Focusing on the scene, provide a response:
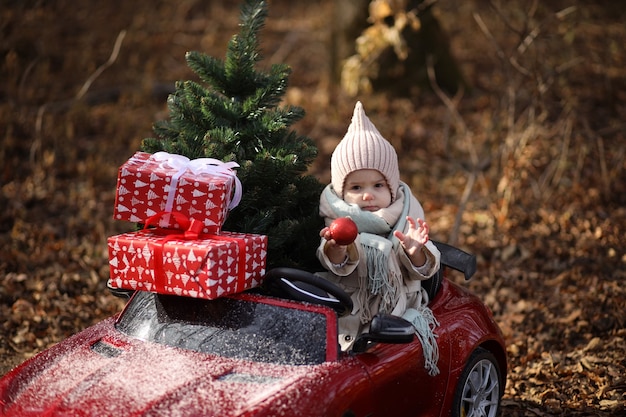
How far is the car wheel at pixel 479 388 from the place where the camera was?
15.6ft

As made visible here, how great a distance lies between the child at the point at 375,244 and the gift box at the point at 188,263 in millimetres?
508

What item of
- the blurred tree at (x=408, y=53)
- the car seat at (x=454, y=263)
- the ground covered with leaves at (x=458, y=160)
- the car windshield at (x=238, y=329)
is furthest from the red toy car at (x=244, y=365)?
the blurred tree at (x=408, y=53)

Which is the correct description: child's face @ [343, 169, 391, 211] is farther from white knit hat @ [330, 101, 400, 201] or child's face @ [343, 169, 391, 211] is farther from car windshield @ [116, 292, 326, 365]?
car windshield @ [116, 292, 326, 365]

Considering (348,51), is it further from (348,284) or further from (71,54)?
(348,284)

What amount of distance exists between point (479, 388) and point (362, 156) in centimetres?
166

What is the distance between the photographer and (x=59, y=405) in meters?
3.65

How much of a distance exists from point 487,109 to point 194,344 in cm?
837

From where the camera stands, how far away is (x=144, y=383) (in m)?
3.74

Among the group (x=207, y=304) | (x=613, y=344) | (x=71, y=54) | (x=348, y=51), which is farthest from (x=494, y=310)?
(x=71, y=54)

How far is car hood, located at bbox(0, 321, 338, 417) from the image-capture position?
3.56 meters

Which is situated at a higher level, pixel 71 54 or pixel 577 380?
pixel 71 54

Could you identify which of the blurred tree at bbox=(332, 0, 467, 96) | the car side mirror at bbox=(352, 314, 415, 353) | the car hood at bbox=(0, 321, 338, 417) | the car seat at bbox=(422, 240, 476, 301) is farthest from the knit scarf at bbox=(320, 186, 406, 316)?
the blurred tree at bbox=(332, 0, 467, 96)

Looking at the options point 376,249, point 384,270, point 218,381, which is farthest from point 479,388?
point 218,381

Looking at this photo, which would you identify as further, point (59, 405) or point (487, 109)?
point (487, 109)
